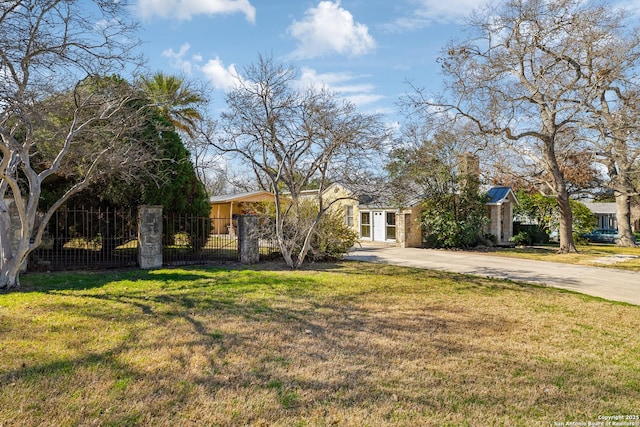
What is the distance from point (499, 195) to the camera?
69.0ft

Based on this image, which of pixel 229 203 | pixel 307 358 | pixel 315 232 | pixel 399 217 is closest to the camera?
pixel 307 358

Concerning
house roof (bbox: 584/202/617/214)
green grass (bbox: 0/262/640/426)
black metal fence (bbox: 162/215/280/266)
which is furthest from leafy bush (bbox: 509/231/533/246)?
house roof (bbox: 584/202/617/214)

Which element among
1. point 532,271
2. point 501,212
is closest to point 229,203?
point 501,212

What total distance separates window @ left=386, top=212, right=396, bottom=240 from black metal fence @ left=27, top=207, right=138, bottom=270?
12.7 m

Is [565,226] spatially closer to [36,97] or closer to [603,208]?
[36,97]

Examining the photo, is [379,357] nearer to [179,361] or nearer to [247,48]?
[179,361]

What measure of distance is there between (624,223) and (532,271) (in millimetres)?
14676

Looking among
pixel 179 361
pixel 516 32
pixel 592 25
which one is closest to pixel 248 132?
pixel 179 361

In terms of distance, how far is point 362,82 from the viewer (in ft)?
38.6

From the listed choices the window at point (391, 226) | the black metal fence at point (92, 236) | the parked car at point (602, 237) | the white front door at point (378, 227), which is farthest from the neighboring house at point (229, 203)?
the parked car at point (602, 237)

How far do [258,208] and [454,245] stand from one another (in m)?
9.55

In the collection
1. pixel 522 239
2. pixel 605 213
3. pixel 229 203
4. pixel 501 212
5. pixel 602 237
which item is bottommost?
pixel 602 237

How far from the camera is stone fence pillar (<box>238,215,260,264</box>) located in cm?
1238

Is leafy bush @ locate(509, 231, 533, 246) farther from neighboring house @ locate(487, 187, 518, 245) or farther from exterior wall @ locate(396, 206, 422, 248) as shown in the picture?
exterior wall @ locate(396, 206, 422, 248)
